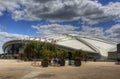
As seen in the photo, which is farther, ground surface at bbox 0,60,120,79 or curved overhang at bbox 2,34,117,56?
curved overhang at bbox 2,34,117,56

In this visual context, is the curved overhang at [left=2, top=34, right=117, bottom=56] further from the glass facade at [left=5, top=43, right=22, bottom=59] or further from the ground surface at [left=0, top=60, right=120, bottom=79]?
the ground surface at [left=0, top=60, right=120, bottom=79]

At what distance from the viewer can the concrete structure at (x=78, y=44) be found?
161 metres

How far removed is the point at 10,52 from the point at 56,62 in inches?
4708

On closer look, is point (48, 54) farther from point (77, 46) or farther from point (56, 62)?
point (77, 46)

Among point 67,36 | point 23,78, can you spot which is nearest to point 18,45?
point 67,36

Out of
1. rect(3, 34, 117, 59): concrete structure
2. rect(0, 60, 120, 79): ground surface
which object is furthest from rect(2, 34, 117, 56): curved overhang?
rect(0, 60, 120, 79): ground surface

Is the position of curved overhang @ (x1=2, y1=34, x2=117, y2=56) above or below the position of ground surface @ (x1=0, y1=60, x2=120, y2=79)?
above

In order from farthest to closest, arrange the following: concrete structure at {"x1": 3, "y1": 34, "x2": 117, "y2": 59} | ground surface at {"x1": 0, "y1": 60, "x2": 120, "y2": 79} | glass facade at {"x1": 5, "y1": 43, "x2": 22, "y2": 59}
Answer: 1. glass facade at {"x1": 5, "y1": 43, "x2": 22, "y2": 59}
2. concrete structure at {"x1": 3, "y1": 34, "x2": 117, "y2": 59}
3. ground surface at {"x1": 0, "y1": 60, "x2": 120, "y2": 79}

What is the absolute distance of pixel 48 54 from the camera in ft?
241

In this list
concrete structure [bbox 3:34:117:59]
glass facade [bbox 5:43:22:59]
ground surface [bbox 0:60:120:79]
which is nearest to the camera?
ground surface [bbox 0:60:120:79]

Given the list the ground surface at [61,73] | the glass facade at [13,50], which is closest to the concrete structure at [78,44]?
the glass facade at [13,50]

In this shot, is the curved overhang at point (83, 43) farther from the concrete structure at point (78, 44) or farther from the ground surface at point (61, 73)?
the ground surface at point (61, 73)

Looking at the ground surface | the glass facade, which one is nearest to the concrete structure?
the glass facade

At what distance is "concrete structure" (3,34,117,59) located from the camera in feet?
527
